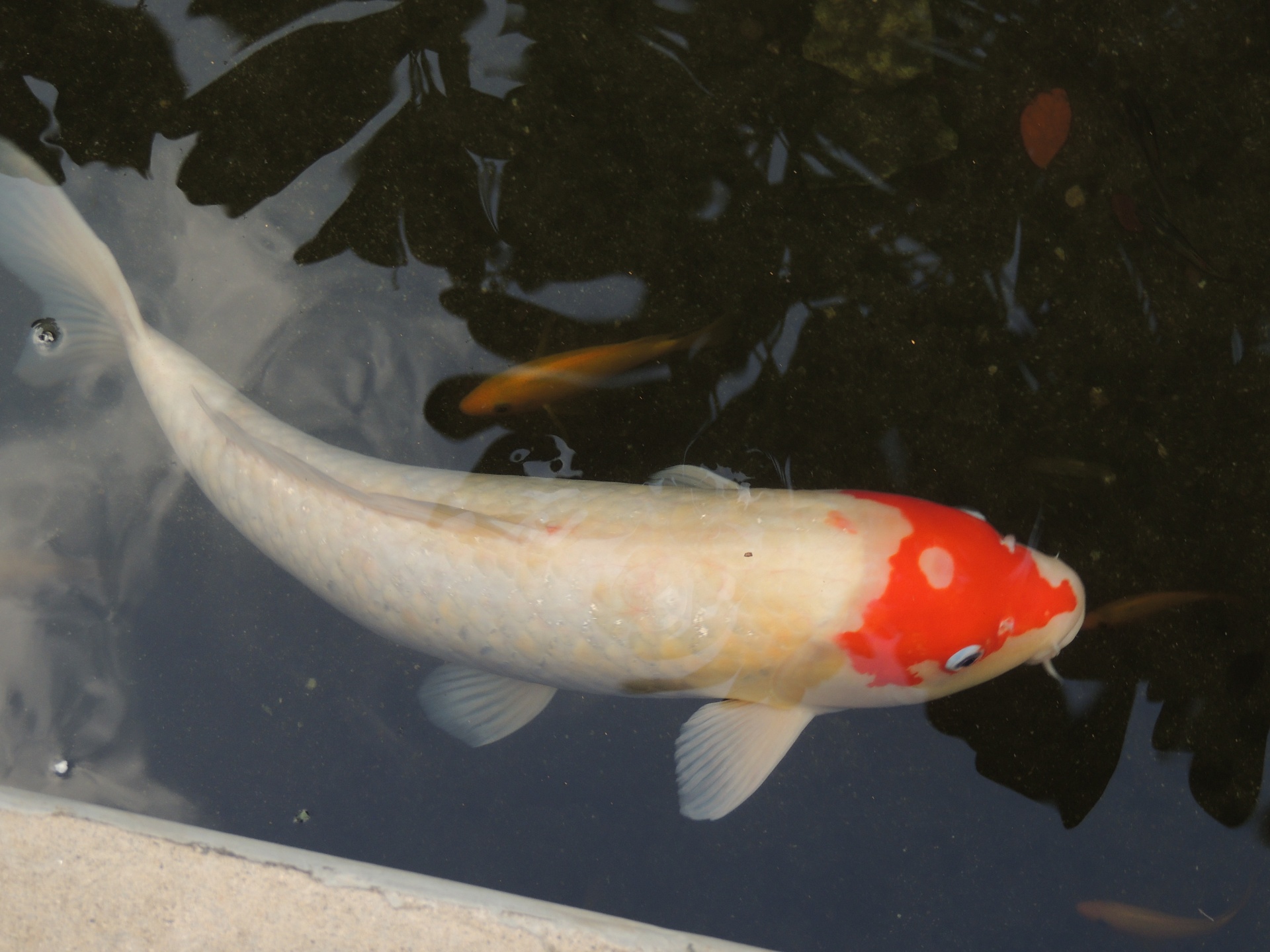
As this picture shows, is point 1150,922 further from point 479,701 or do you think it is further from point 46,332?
point 46,332

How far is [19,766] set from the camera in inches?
105

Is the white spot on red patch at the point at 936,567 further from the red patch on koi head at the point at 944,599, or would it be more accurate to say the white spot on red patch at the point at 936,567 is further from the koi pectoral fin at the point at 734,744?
the koi pectoral fin at the point at 734,744

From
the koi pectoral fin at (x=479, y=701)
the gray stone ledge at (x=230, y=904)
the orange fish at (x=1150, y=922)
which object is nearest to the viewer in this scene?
the gray stone ledge at (x=230, y=904)

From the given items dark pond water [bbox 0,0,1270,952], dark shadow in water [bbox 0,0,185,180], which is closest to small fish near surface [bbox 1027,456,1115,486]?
dark pond water [bbox 0,0,1270,952]

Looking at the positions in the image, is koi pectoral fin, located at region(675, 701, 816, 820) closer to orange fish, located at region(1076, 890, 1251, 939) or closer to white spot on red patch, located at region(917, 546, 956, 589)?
white spot on red patch, located at region(917, 546, 956, 589)

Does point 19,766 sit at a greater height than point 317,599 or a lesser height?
lesser

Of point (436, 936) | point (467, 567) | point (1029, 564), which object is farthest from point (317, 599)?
point (1029, 564)

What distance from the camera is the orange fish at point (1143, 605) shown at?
2660mm

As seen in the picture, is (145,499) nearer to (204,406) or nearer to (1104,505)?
(204,406)

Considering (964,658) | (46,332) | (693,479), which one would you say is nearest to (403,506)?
(693,479)

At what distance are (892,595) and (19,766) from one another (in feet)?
9.29

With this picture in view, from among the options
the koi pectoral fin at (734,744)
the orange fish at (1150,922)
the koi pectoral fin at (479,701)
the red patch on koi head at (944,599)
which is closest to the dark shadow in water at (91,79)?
the koi pectoral fin at (479,701)

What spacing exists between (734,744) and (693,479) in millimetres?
768

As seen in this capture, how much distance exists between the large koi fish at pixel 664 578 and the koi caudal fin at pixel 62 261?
11.2 inches
